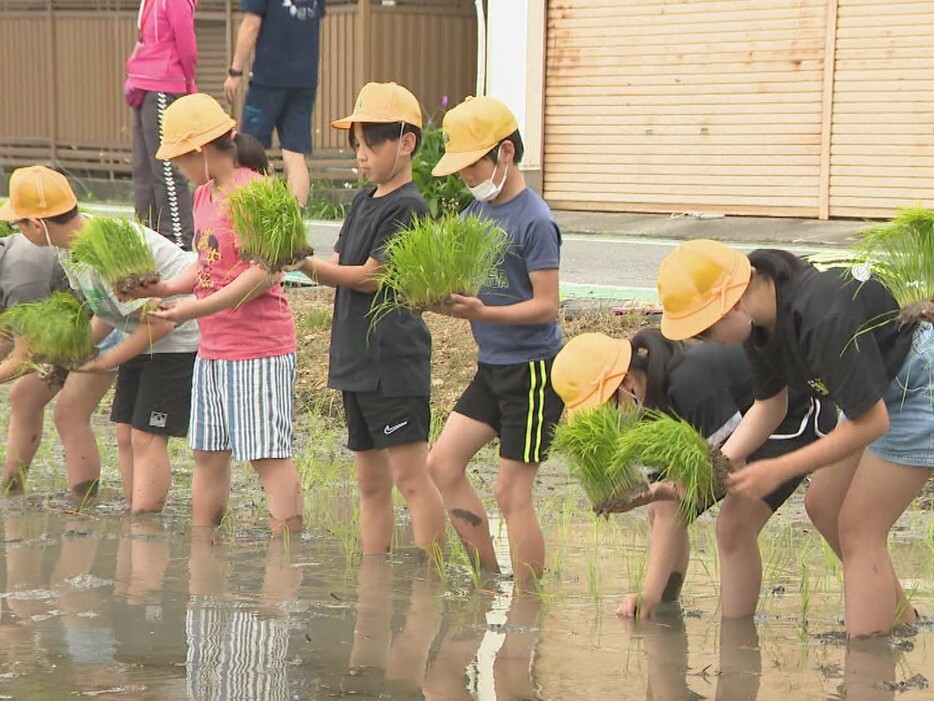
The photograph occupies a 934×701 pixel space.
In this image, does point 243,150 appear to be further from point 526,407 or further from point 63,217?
point 526,407

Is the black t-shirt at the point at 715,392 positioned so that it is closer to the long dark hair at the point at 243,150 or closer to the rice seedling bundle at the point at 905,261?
the rice seedling bundle at the point at 905,261

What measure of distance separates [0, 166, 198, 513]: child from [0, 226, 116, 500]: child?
248mm

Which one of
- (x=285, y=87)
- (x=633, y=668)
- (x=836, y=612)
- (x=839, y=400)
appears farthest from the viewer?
(x=285, y=87)

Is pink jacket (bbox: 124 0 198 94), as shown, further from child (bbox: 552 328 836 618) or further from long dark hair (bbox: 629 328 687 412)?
long dark hair (bbox: 629 328 687 412)

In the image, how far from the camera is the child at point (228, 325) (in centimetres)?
566

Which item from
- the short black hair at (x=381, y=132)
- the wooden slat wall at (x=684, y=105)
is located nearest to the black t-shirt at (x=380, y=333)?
the short black hair at (x=381, y=132)

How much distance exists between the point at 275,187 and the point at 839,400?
2.17m

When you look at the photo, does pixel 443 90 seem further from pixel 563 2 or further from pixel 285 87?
pixel 285 87

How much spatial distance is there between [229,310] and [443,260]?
1.15m

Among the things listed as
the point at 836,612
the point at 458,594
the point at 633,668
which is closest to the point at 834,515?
the point at 836,612

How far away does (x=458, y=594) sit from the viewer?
5.30m

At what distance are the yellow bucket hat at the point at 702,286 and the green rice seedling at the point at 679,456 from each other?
32 cm

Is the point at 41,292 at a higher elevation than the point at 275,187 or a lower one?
lower

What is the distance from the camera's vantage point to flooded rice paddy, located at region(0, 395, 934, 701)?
4305mm
